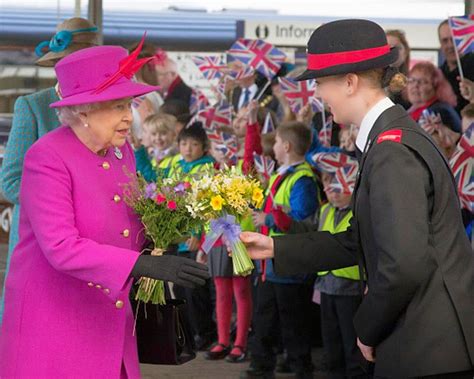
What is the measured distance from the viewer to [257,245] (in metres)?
3.81

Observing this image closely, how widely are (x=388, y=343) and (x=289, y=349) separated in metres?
3.72

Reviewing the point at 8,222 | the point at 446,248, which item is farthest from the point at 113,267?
the point at 8,222

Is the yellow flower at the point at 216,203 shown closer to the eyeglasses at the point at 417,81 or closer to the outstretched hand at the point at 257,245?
the outstretched hand at the point at 257,245

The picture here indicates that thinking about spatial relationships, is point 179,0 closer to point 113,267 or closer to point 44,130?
point 44,130

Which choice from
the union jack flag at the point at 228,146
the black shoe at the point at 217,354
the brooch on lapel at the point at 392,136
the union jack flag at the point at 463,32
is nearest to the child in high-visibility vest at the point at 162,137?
the union jack flag at the point at 228,146

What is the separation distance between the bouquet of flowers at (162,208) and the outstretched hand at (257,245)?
30 centimetres

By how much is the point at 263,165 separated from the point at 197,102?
1.41 meters

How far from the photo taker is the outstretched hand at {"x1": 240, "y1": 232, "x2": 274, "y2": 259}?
12.4 ft

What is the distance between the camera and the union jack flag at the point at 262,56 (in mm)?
7461

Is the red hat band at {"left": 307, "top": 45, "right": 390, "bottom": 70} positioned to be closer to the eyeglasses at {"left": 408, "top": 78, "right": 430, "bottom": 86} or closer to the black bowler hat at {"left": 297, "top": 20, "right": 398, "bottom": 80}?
the black bowler hat at {"left": 297, "top": 20, "right": 398, "bottom": 80}

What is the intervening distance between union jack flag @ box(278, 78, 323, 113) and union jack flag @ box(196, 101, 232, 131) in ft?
2.21

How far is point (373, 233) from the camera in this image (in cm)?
309

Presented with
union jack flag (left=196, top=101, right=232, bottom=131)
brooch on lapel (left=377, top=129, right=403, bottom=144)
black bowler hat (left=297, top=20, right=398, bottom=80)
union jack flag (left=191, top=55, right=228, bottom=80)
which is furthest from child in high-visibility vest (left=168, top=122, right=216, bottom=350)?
brooch on lapel (left=377, top=129, right=403, bottom=144)

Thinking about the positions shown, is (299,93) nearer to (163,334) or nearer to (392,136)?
(163,334)
